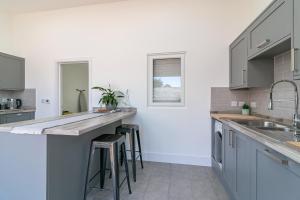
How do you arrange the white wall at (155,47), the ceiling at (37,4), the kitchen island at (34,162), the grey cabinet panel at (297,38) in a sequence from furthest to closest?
the ceiling at (37,4), the white wall at (155,47), the kitchen island at (34,162), the grey cabinet panel at (297,38)

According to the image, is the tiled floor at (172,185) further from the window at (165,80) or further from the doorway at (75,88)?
the doorway at (75,88)

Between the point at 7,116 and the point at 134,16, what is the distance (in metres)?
3.22

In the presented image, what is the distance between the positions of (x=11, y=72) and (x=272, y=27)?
4791mm

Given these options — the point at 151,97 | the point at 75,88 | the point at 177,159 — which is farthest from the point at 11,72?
the point at 177,159

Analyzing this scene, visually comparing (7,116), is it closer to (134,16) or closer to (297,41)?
(134,16)

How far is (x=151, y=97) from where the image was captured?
3.61 meters

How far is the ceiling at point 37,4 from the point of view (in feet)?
12.0

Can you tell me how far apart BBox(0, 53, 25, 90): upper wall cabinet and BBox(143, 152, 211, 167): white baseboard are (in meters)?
3.29

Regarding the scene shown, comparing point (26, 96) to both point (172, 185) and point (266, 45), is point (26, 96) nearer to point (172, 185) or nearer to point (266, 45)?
point (172, 185)

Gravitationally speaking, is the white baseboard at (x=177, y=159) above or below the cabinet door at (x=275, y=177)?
below

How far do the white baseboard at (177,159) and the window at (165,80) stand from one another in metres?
0.99

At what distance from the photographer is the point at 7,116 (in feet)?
11.8

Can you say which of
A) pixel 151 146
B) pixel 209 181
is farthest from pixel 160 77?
pixel 209 181

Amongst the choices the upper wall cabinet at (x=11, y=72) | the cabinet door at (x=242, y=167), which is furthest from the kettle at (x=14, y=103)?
the cabinet door at (x=242, y=167)
